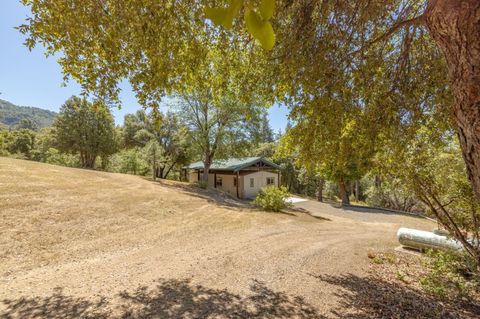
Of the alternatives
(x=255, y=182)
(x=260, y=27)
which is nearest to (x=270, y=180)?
(x=255, y=182)

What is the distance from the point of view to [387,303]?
423 cm

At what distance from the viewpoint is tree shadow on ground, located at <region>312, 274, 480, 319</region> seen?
153 inches

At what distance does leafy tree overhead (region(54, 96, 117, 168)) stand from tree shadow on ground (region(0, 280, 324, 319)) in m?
25.1

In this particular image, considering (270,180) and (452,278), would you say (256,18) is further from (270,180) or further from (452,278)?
(270,180)

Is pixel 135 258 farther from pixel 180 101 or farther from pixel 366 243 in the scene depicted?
pixel 180 101

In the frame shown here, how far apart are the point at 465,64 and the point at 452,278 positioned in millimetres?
5592

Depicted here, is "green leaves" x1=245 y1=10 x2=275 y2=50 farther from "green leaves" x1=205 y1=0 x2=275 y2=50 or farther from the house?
the house

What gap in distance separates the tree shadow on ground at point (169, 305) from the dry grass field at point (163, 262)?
17 mm

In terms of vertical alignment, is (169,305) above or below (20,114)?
below

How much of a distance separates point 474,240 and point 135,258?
7.38 metres

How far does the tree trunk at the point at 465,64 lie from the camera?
1.60 metres

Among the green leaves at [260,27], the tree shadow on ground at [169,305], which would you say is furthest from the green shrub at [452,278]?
the green leaves at [260,27]

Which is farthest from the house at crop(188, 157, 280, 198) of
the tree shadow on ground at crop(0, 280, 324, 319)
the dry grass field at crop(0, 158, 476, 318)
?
the tree shadow on ground at crop(0, 280, 324, 319)

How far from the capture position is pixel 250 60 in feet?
15.2
